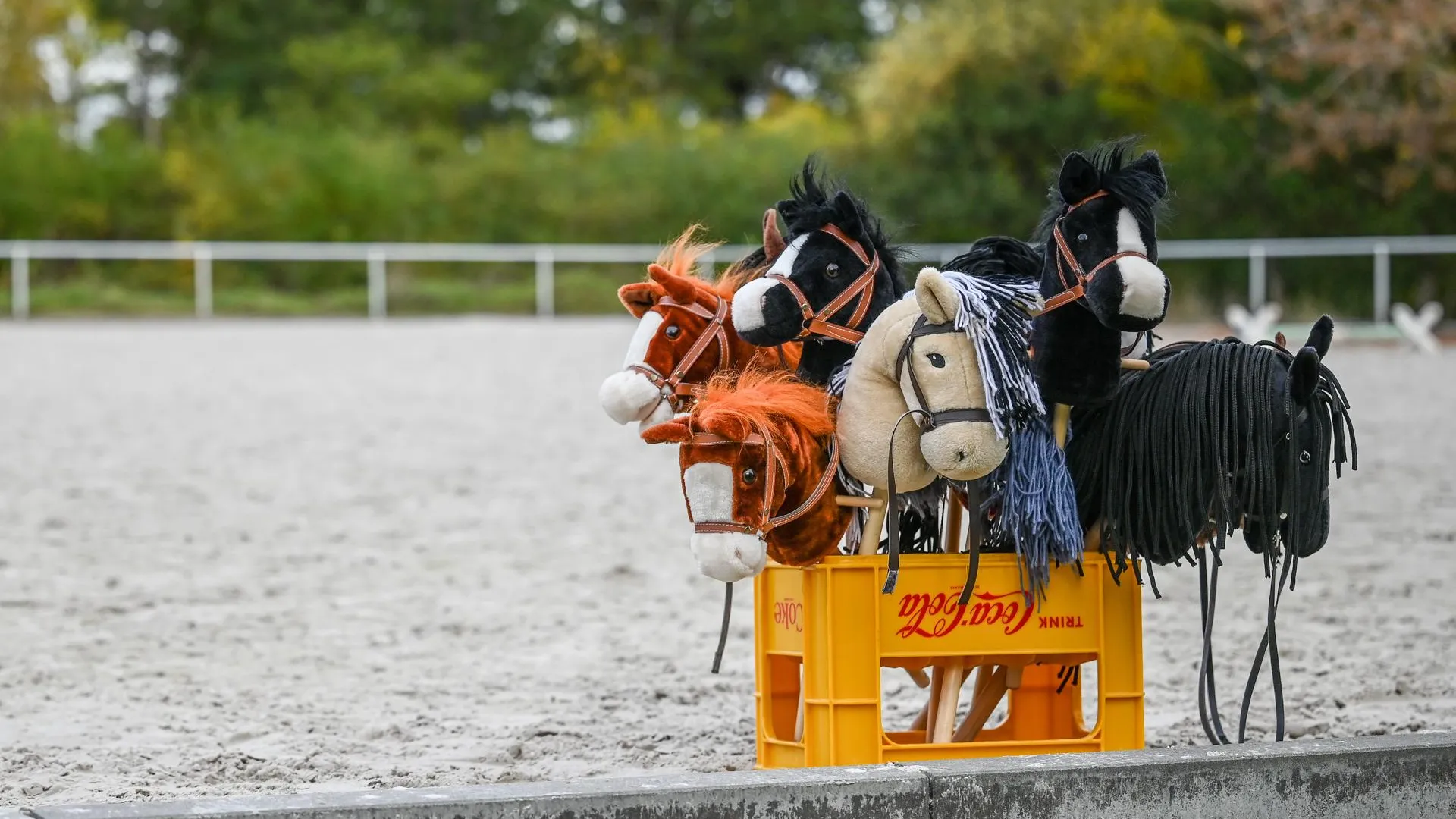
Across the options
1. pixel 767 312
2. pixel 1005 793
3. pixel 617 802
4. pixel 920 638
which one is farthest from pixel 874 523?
pixel 617 802

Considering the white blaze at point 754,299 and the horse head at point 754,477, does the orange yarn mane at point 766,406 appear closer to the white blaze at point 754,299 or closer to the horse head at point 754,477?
the horse head at point 754,477

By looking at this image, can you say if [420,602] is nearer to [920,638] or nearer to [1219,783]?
[920,638]

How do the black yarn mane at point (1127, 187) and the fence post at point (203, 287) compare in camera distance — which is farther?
the fence post at point (203, 287)

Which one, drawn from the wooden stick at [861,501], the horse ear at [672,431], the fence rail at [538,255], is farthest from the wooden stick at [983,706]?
the fence rail at [538,255]

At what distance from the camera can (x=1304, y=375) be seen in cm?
328

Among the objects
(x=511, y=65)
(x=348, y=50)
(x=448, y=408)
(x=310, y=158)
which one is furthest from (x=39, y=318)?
(x=511, y=65)

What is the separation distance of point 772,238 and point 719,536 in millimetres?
672

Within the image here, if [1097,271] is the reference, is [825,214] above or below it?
above

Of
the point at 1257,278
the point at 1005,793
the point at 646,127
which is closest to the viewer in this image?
the point at 1005,793

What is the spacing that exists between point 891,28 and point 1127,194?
3445 centimetres

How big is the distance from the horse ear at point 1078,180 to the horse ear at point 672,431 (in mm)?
788

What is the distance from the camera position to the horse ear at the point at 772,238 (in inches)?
138

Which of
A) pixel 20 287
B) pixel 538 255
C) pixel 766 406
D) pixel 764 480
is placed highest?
pixel 538 255

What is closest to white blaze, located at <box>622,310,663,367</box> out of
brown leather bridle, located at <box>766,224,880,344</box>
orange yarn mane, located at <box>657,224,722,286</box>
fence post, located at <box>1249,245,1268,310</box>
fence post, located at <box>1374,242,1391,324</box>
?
orange yarn mane, located at <box>657,224,722,286</box>
